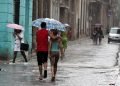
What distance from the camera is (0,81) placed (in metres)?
15.7

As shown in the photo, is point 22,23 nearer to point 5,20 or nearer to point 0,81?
point 5,20

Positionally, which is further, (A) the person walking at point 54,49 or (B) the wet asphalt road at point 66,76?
(A) the person walking at point 54,49

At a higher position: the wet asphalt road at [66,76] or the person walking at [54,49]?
the person walking at [54,49]

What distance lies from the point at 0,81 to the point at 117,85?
11.8ft

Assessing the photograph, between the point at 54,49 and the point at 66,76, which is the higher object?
the point at 54,49

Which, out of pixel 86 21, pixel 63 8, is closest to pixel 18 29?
pixel 63 8

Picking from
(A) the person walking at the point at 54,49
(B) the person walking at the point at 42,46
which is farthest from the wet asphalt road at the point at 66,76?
(B) the person walking at the point at 42,46

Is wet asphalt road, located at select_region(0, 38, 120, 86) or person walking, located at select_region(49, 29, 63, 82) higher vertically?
person walking, located at select_region(49, 29, 63, 82)

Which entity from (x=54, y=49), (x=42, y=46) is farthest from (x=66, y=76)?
(x=42, y=46)

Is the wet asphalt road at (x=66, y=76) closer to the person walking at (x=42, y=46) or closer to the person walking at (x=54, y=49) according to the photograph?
the person walking at (x=54, y=49)

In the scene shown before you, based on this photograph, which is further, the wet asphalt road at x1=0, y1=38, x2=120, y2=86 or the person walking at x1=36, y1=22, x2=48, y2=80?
the person walking at x1=36, y1=22, x2=48, y2=80

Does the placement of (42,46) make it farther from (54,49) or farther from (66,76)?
(66,76)

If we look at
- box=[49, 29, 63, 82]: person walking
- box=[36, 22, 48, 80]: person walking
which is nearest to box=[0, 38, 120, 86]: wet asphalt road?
box=[49, 29, 63, 82]: person walking

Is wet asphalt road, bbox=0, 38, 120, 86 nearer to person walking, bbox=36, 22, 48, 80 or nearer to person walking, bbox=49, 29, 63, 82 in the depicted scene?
person walking, bbox=49, 29, 63, 82
